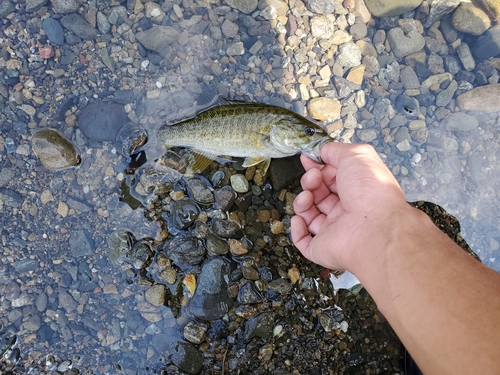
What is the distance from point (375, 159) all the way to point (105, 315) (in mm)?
3267

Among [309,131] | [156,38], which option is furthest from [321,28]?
[156,38]

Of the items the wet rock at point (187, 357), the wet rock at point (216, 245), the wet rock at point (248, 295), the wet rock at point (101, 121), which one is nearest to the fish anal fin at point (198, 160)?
the wet rock at point (216, 245)

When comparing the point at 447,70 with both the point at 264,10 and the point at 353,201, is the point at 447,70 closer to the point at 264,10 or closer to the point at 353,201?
the point at 264,10

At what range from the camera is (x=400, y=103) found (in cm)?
433

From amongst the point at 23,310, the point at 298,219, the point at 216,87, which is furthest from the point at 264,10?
the point at 23,310

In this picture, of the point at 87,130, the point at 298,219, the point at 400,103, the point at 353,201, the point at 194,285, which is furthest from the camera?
the point at 400,103

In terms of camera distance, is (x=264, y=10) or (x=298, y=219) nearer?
(x=298, y=219)

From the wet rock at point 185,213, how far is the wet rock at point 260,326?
1253mm

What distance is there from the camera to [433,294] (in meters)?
2.23

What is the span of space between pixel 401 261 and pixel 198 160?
244 centimetres

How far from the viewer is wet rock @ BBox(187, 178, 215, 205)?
392cm

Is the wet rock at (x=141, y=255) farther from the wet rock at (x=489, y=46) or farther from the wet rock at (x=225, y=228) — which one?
the wet rock at (x=489, y=46)

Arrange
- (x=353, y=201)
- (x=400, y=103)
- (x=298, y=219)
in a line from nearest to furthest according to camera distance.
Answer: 1. (x=353, y=201)
2. (x=298, y=219)
3. (x=400, y=103)

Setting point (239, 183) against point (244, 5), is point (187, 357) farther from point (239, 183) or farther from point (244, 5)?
point (244, 5)
